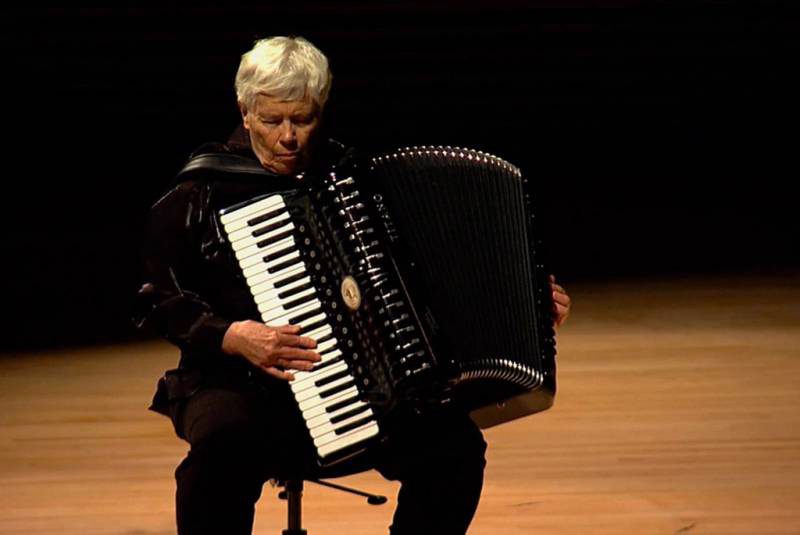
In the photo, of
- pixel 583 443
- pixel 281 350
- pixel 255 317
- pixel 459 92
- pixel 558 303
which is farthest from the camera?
pixel 459 92

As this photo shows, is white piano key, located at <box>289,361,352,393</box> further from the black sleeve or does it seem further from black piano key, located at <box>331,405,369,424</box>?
the black sleeve

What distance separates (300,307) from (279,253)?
0.08 metres

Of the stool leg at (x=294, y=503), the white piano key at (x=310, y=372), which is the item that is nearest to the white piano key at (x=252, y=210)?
the white piano key at (x=310, y=372)

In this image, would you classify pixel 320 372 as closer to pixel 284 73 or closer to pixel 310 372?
pixel 310 372

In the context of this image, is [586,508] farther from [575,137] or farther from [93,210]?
[575,137]

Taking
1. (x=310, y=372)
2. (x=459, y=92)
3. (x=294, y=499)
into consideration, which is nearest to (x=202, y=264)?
(x=310, y=372)

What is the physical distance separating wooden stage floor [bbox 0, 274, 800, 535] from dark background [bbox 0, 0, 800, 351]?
2064 mm

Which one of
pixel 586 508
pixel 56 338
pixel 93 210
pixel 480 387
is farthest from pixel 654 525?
pixel 93 210

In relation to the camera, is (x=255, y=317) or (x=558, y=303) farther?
(x=558, y=303)

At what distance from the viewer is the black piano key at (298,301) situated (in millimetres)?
1998

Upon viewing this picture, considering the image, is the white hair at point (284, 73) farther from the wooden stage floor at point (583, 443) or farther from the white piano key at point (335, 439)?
the wooden stage floor at point (583, 443)

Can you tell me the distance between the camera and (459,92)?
21.7ft

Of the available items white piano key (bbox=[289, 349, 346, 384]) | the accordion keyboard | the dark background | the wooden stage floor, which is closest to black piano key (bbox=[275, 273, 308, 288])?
the accordion keyboard

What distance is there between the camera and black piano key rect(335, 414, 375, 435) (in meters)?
1.98
